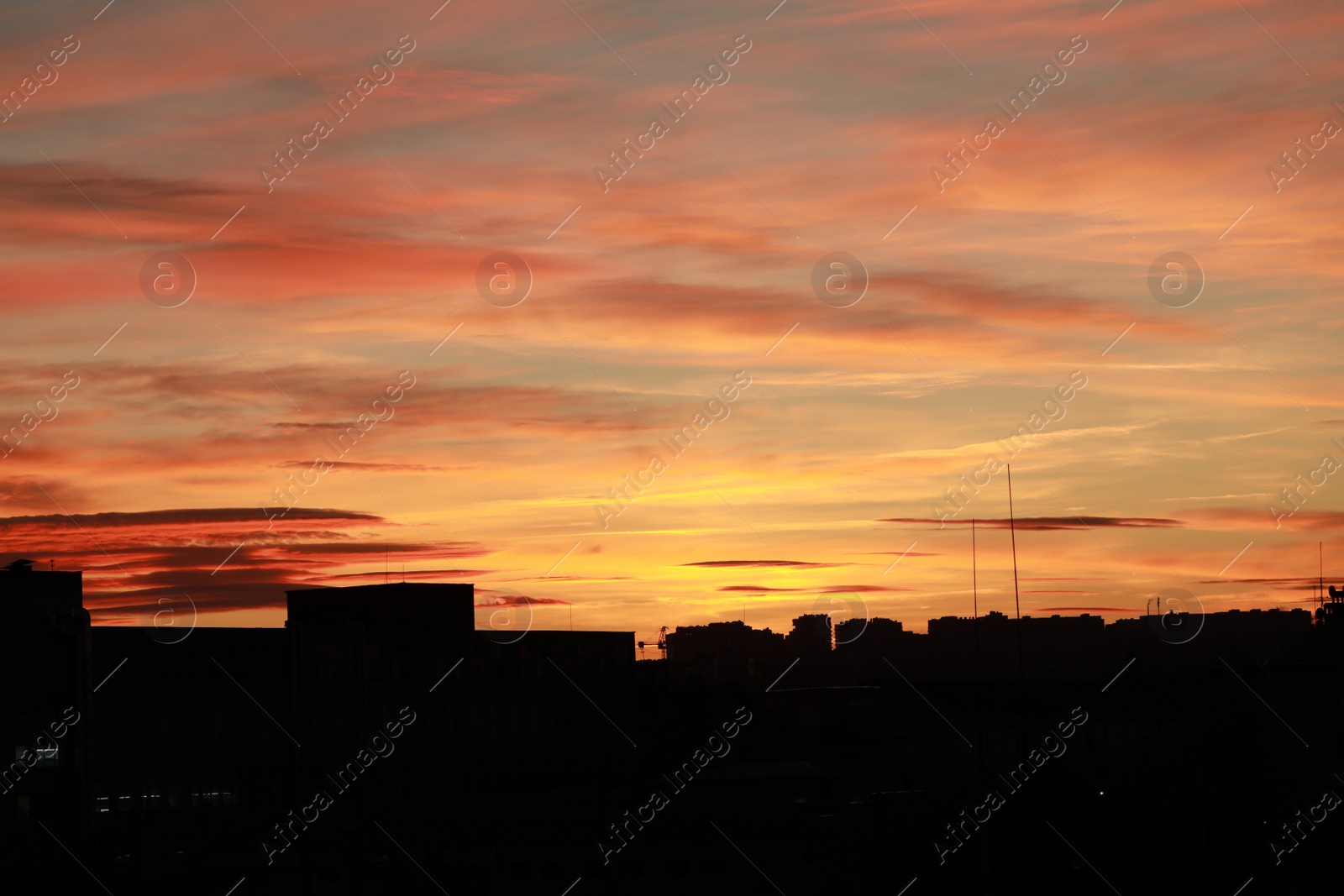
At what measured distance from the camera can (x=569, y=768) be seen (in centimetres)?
10450

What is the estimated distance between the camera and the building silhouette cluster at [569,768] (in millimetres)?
66000

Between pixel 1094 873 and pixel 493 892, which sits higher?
pixel 493 892

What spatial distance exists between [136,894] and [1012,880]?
124 ft

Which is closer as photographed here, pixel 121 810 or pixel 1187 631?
pixel 121 810

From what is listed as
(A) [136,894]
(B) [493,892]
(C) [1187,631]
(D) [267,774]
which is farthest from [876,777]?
(C) [1187,631]

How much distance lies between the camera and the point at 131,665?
87750mm

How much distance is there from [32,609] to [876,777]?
4870 centimetres

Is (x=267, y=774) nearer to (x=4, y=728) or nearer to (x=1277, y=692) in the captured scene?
(x=4, y=728)

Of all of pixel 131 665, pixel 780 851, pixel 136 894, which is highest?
pixel 131 665

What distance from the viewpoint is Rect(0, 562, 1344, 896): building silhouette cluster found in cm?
6600

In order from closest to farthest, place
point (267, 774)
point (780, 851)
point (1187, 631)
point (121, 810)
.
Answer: point (780, 851)
point (121, 810)
point (267, 774)
point (1187, 631)

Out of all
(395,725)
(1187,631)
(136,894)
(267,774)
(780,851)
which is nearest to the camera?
(136,894)

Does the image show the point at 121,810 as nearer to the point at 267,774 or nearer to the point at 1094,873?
the point at 267,774

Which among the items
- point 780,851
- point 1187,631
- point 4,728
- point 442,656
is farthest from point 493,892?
point 1187,631
